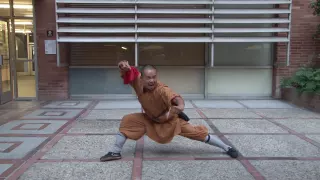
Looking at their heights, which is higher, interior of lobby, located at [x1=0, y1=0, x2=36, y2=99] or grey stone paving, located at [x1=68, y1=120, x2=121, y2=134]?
interior of lobby, located at [x1=0, y1=0, x2=36, y2=99]

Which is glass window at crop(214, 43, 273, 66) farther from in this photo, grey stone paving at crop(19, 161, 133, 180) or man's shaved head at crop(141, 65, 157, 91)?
grey stone paving at crop(19, 161, 133, 180)

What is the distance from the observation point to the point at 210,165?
457cm

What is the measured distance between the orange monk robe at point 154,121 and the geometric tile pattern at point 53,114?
3264mm

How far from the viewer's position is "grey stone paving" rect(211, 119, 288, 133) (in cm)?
648

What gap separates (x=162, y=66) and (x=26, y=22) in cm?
417

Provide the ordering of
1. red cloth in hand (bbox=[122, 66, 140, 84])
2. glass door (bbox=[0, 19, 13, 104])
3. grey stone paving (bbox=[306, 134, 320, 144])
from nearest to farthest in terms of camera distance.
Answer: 1. red cloth in hand (bbox=[122, 66, 140, 84])
2. grey stone paving (bbox=[306, 134, 320, 144])
3. glass door (bbox=[0, 19, 13, 104])

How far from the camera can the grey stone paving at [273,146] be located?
5.09m

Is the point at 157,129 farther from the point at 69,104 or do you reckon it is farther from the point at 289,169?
the point at 69,104

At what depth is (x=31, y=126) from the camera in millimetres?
6703

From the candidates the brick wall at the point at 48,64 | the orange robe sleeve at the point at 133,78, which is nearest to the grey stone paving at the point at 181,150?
the orange robe sleeve at the point at 133,78

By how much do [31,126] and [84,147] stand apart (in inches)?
75.1

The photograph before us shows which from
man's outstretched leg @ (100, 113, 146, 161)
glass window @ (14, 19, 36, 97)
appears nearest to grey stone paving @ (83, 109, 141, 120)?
man's outstretched leg @ (100, 113, 146, 161)

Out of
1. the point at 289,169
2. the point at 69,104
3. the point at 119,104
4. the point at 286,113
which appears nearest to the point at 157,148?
the point at 289,169

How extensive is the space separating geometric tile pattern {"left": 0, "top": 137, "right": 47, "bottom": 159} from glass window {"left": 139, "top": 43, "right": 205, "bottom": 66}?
510cm
